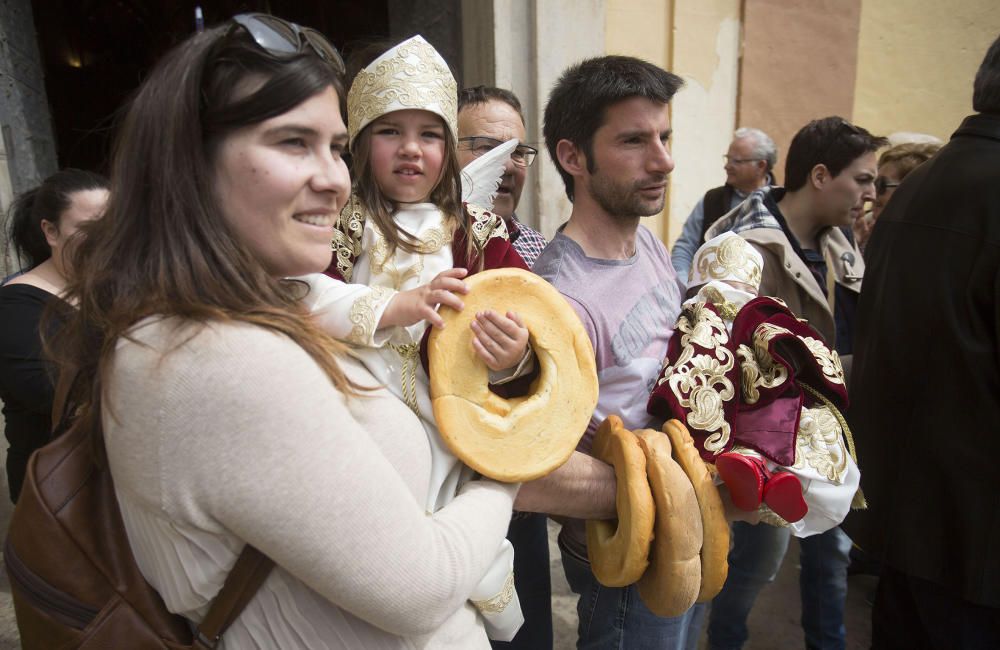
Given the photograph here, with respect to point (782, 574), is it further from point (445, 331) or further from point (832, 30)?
point (832, 30)

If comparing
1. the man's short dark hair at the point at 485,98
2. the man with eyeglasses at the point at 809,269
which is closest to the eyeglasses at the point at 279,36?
the man's short dark hair at the point at 485,98

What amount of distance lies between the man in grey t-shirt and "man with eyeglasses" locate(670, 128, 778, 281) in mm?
2323

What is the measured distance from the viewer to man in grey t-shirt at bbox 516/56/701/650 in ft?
5.45

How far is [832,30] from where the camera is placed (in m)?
4.87

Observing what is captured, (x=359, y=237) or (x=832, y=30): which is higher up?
(x=832, y=30)

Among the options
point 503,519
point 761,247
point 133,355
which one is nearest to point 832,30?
point 761,247

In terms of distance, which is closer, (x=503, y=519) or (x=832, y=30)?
(x=503, y=519)

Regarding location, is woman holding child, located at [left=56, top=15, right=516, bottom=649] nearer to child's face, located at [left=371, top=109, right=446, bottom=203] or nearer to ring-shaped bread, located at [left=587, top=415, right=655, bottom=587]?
ring-shaped bread, located at [left=587, top=415, right=655, bottom=587]

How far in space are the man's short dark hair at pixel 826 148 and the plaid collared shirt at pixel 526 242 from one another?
51.7 inches

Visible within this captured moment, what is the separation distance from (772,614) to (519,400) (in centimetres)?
279

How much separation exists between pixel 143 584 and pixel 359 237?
36.4 inches

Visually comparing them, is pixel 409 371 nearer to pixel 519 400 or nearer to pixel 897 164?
pixel 519 400

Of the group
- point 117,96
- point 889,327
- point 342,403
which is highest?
point 117,96

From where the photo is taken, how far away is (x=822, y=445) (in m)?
1.46
